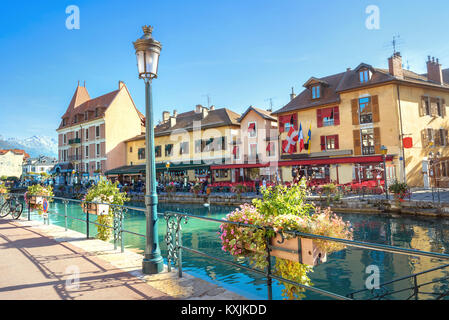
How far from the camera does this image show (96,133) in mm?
41125

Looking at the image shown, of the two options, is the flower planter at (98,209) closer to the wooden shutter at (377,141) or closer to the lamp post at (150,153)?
the lamp post at (150,153)

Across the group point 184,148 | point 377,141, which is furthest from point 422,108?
point 184,148

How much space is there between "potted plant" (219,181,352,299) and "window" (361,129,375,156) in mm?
22213

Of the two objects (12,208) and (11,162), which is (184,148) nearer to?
(12,208)

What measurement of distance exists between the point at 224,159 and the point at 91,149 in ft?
72.4

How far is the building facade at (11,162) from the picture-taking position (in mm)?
75631

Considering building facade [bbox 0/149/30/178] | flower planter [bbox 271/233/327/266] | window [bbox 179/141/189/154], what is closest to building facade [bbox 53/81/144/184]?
window [bbox 179/141/189/154]

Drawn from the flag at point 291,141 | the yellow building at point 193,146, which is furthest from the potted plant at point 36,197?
the flag at point 291,141

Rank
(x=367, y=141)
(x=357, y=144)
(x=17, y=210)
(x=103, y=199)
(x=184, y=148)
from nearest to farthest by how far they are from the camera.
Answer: (x=103, y=199) < (x=17, y=210) < (x=367, y=141) < (x=357, y=144) < (x=184, y=148)

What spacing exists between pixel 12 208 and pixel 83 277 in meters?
9.96

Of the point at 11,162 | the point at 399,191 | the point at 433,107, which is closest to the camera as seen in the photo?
the point at 399,191

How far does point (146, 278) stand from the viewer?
4160 mm
